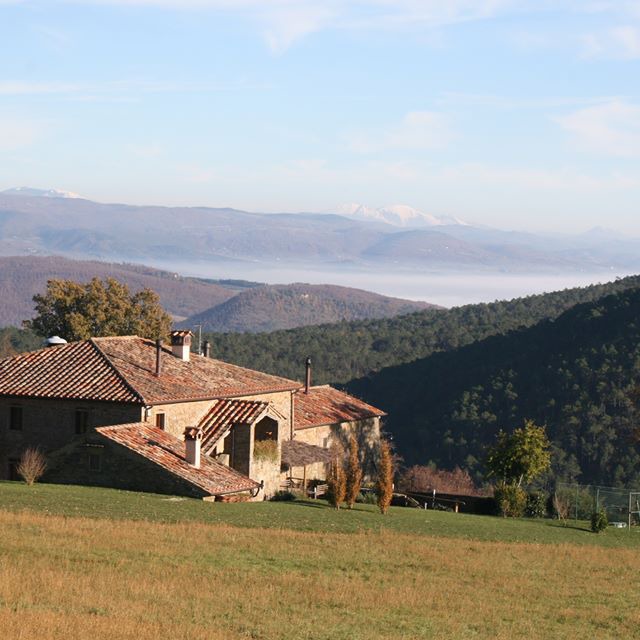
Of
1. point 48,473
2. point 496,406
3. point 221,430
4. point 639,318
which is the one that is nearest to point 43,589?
point 48,473

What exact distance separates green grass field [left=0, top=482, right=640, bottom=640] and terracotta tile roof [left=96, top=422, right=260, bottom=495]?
2.60m

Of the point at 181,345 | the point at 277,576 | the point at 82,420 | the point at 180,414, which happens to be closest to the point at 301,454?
the point at 181,345

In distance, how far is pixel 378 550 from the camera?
24266 mm

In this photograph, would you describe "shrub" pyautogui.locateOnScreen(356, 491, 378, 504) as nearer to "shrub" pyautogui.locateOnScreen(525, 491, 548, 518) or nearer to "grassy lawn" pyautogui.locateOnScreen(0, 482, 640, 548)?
"grassy lawn" pyautogui.locateOnScreen(0, 482, 640, 548)

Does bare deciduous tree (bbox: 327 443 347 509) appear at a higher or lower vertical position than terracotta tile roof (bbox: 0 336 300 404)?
lower

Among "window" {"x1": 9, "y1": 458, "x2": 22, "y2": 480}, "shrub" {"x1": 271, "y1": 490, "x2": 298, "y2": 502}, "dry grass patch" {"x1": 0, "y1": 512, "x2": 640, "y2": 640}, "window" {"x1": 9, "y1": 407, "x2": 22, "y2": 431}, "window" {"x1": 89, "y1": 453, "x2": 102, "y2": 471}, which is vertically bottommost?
"dry grass patch" {"x1": 0, "y1": 512, "x2": 640, "y2": 640}

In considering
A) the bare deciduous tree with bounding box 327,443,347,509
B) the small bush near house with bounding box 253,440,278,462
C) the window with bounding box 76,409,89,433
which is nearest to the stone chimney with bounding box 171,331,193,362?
the small bush near house with bounding box 253,440,278,462

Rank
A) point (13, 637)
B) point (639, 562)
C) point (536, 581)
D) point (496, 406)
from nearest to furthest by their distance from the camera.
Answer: point (13, 637), point (536, 581), point (639, 562), point (496, 406)

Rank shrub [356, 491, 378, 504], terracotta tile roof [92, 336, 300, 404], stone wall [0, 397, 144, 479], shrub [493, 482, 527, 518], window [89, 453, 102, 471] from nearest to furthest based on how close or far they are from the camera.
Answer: window [89, 453, 102, 471]
stone wall [0, 397, 144, 479]
terracotta tile roof [92, 336, 300, 404]
shrub [356, 491, 378, 504]
shrub [493, 482, 527, 518]

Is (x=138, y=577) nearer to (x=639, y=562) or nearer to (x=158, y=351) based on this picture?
(x=639, y=562)

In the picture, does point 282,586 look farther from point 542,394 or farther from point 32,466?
point 542,394

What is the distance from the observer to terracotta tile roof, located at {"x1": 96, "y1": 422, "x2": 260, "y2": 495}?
33.2 metres

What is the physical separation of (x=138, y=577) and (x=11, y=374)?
22.7 m

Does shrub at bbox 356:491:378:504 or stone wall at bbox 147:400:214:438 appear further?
shrub at bbox 356:491:378:504
